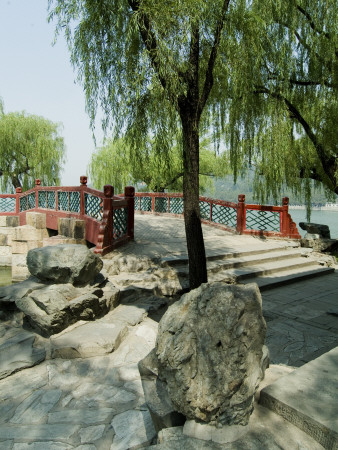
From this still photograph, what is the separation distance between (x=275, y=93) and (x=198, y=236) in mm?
3427

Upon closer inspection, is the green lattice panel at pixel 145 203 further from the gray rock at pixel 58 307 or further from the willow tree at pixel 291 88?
the gray rock at pixel 58 307

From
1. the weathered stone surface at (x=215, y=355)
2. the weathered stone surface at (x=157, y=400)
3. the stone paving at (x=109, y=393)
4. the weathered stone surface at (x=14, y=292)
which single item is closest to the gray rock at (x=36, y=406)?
the stone paving at (x=109, y=393)

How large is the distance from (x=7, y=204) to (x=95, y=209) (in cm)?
859

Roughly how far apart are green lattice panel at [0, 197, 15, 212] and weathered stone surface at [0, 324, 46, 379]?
1193 centimetres

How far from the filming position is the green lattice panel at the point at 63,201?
978cm

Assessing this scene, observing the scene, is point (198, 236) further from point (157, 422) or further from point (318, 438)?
point (318, 438)

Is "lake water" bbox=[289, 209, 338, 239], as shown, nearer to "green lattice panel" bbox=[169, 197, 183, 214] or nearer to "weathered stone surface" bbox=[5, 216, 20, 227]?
"green lattice panel" bbox=[169, 197, 183, 214]

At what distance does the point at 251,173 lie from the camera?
952 centimetres

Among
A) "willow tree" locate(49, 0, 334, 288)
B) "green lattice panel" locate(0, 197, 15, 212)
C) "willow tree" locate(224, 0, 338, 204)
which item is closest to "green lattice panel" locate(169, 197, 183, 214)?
"willow tree" locate(224, 0, 338, 204)

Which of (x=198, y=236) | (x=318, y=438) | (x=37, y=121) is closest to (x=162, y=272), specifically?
(x=198, y=236)

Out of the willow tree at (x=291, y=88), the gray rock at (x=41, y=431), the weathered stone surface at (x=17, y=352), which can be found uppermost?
the willow tree at (x=291, y=88)

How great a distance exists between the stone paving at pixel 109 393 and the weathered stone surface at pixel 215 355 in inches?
7.3

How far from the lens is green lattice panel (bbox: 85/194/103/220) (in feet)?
26.3

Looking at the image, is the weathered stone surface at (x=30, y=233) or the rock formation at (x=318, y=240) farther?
the weathered stone surface at (x=30, y=233)
